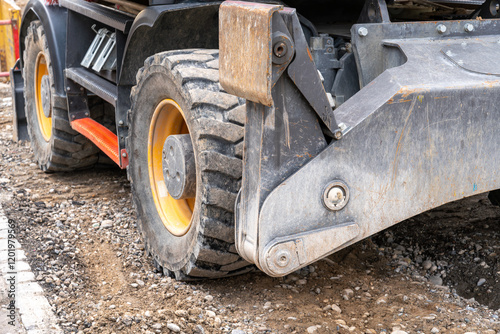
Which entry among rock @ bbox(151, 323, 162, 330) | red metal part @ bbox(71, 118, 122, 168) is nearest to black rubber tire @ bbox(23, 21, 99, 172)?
red metal part @ bbox(71, 118, 122, 168)

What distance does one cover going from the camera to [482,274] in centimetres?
360

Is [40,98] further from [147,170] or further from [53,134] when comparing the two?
[147,170]

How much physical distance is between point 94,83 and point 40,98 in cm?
180

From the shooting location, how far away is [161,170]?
364 centimetres

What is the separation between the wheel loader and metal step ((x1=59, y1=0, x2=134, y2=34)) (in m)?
0.02

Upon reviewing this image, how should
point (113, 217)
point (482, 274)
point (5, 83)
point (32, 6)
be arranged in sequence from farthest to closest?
point (5, 83)
point (32, 6)
point (113, 217)
point (482, 274)

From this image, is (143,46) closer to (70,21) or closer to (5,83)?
(70,21)

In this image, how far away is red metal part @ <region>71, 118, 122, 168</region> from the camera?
160 inches

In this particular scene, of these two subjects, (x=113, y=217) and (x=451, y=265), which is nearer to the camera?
(x=451, y=265)

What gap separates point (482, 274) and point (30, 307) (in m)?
2.41

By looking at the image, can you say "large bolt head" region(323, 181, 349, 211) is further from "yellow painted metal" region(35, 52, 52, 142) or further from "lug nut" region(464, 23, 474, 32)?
"yellow painted metal" region(35, 52, 52, 142)

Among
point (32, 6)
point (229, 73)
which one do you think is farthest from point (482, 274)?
point (32, 6)

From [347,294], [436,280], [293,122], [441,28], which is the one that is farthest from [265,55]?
[436,280]

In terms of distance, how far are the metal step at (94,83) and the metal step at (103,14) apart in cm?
42
